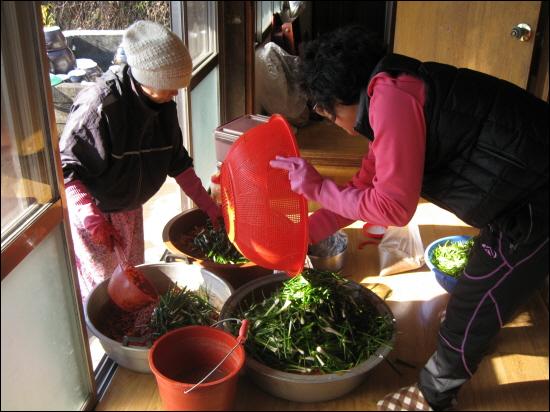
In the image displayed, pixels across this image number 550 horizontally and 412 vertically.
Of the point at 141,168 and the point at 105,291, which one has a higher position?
the point at 141,168

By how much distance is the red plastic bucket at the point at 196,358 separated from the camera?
1145 mm

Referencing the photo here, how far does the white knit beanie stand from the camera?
1.38 m

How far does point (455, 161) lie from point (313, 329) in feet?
1.80

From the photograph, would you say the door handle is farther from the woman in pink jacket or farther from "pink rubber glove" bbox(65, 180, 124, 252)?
"pink rubber glove" bbox(65, 180, 124, 252)

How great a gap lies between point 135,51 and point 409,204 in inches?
31.0

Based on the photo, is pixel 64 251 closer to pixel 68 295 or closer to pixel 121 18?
pixel 68 295

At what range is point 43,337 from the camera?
41.8 inches

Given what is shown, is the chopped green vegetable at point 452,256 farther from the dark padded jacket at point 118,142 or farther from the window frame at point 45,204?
the window frame at point 45,204

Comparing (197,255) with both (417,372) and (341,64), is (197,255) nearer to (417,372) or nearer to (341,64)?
(417,372)

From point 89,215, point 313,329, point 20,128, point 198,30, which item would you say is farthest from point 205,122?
point 20,128

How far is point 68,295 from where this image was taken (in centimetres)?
115

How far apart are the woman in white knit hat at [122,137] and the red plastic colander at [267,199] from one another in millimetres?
281

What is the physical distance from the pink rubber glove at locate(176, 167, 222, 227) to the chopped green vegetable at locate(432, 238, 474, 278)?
75cm

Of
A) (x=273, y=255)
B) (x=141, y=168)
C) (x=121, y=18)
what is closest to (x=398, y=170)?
(x=273, y=255)
